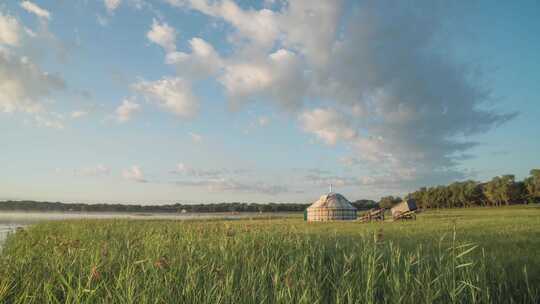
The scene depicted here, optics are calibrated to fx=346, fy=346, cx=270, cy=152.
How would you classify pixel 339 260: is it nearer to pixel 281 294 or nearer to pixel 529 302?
pixel 529 302

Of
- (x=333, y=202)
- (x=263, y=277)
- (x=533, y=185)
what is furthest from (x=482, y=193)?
(x=263, y=277)

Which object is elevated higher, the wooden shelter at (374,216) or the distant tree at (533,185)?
the distant tree at (533,185)

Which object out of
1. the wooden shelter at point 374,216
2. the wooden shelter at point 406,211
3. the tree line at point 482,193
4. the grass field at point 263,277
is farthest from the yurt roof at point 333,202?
the tree line at point 482,193

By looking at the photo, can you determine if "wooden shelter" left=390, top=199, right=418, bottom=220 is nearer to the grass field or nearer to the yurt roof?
the yurt roof

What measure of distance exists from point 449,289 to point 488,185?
87.0m

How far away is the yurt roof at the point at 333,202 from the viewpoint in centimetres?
3014

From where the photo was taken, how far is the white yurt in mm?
29750

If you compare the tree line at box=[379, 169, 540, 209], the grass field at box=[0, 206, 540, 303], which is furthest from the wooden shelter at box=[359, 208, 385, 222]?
the tree line at box=[379, 169, 540, 209]

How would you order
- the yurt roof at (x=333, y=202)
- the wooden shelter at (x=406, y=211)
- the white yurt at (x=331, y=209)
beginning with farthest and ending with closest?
the yurt roof at (x=333, y=202) < the white yurt at (x=331, y=209) < the wooden shelter at (x=406, y=211)

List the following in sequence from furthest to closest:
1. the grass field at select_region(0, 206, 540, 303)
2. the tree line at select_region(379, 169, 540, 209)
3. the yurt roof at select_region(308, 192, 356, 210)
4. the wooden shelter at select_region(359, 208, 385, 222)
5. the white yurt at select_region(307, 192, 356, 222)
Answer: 1. the tree line at select_region(379, 169, 540, 209)
2. the yurt roof at select_region(308, 192, 356, 210)
3. the white yurt at select_region(307, 192, 356, 222)
4. the wooden shelter at select_region(359, 208, 385, 222)
5. the grass field at select_region(0, 206, 540, 303)

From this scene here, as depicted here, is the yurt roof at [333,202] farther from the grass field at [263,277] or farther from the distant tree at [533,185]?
the distant tree at [533,185]

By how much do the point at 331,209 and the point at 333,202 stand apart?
0.80 meters

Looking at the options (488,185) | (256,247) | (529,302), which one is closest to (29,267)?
(256,247)

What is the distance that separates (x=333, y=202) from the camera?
99.7ft
